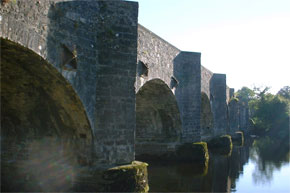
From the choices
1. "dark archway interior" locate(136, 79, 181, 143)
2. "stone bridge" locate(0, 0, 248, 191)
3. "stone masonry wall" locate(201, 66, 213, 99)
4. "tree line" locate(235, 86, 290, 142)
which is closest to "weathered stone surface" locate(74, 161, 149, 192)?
"stone bridge" locate(0, 0, 248, 191)

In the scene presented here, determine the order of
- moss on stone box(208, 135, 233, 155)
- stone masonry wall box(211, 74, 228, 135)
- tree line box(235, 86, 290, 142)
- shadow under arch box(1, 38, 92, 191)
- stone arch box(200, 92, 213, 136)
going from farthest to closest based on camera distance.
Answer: tree line box(235, 86, 290, 142) → stone masonry wall box(211, 74, 228, 135) → stone arch box(200, 92, 213, 136) → moss on stone box(208, 135, 233, 155) → shadow under arch box(1, 38, 92, 191)

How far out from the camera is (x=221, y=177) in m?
12.1

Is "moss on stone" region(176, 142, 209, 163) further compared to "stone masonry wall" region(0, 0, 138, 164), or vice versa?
"moss on stone" region(176, 142, 209, 163)

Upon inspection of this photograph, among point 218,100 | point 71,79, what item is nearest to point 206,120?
point 218,100

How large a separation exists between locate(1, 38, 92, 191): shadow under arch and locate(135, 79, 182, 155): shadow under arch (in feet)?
18.6

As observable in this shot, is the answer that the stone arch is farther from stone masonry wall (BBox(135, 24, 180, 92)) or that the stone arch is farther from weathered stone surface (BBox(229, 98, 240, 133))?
stone masonry wall (BBox(135, 24, 180, 92))

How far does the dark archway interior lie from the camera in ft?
44.8

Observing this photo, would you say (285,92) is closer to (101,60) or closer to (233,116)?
(233,116)

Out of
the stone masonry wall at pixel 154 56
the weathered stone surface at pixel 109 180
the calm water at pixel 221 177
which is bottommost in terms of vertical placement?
the calm water at pixel 221 177

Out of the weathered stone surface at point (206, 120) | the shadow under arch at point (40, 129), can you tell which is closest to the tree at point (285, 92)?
the weathered stone surface at point (206, 120)

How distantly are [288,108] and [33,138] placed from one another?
116 ft

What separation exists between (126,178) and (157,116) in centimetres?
713

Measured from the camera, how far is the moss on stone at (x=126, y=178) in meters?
7.48

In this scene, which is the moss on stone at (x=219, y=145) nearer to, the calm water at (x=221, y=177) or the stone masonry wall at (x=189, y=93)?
the calm water at (x=221, y=177)
